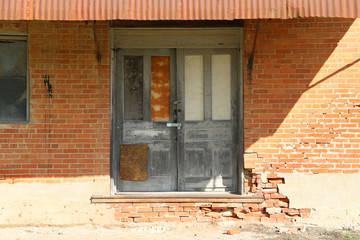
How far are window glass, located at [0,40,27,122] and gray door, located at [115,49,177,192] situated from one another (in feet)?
4.72

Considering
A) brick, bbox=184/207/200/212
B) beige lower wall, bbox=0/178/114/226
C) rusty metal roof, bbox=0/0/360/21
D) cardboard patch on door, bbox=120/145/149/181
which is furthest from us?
cardboard patch on door, bbox=120/145/149/181

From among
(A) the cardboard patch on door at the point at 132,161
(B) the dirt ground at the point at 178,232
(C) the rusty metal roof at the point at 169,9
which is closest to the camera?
(C) the rusty metal roof at the point at 169,9

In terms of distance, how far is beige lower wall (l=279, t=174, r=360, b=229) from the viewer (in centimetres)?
581

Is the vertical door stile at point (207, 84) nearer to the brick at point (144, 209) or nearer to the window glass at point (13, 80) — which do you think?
the brick at point (144, 209)

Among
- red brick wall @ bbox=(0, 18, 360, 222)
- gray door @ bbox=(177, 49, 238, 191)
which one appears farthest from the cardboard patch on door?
gray door @ bbox=(177, 49, 238, 191)

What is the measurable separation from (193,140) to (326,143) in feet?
6.30

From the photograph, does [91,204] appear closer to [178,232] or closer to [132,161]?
[132,161]

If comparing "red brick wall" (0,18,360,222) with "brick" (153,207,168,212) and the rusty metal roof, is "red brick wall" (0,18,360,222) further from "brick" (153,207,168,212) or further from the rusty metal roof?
the rusty metal roof

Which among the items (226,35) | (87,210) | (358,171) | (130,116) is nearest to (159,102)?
(130,116)

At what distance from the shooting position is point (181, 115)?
6074 mm

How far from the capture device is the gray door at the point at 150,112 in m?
6.08

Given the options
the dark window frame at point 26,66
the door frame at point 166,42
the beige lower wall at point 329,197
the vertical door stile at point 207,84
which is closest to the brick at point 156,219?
the door frame at point 166,42

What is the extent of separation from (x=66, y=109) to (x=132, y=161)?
1.22m

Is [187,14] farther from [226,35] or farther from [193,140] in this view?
[193,140]
